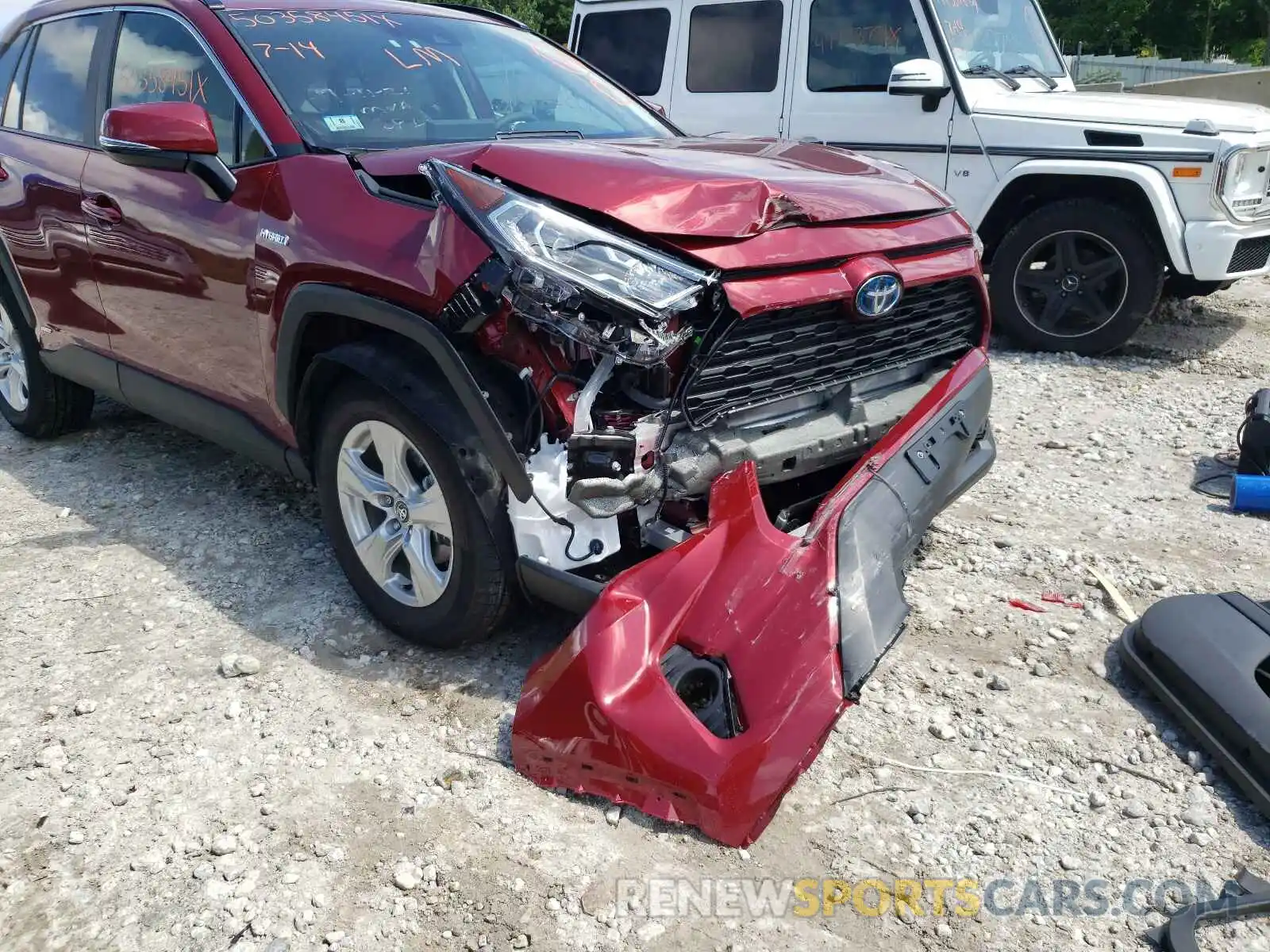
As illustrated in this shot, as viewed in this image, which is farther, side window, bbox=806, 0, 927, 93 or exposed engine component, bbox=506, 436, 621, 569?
side window, bbox=806, 0, 927, 93

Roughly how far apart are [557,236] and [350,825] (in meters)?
1.48

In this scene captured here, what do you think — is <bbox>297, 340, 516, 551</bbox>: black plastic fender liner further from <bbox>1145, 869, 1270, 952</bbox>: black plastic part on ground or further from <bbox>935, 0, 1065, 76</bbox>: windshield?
<bbox>935, 0, 1065, 76</bbox>: windshield

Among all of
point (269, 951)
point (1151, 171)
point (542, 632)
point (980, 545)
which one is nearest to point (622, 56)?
point (1151, 171)

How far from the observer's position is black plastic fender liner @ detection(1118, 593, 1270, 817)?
2492 mm

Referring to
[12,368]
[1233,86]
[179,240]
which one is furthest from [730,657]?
[1233,86]

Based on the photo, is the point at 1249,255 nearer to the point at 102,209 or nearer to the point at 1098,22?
the point at 102,209

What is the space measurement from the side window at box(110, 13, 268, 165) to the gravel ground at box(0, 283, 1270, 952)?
1478 mm

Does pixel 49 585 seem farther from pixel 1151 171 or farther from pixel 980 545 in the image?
pixel 1151 171

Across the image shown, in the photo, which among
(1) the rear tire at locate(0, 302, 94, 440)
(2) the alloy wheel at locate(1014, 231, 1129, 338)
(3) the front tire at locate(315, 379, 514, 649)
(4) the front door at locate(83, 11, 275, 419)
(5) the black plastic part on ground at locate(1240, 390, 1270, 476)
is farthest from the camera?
(2) the alloy wheel at locate(1014, 231, 1129, 338)

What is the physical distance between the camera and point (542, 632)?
319 centimetres

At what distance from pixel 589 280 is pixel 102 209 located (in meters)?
2.42

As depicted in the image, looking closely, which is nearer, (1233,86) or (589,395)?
(589,395)

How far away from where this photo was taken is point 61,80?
4.25 meters

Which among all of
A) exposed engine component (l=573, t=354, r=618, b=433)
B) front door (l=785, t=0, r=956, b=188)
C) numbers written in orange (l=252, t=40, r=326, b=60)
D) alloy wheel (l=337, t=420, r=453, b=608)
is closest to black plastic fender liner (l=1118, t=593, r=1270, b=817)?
exposed engine component (l=573, t=354, r=618, b=433)
